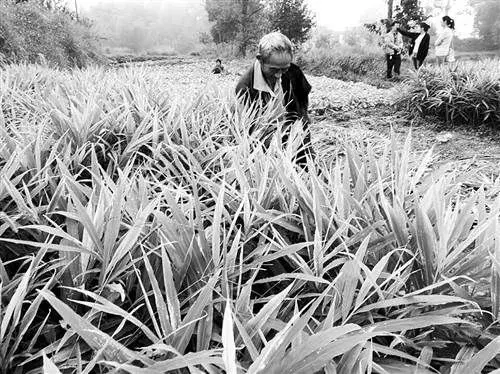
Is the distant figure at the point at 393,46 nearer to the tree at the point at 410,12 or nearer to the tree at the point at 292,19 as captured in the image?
the tree at the point at 410,12

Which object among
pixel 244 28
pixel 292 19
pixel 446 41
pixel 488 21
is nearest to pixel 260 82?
pixel 446 41

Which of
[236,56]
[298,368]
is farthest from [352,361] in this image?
[236,56]

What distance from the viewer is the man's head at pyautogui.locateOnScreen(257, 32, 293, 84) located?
2.83 m

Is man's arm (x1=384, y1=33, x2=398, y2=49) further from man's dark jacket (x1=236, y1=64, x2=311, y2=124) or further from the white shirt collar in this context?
the white shirt collar

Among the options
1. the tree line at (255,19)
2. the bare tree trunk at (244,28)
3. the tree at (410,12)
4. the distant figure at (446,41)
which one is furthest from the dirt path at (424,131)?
the bare tree trunk at (244,28)

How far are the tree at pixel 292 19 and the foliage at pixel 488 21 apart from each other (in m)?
47.3

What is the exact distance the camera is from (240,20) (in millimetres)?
28297

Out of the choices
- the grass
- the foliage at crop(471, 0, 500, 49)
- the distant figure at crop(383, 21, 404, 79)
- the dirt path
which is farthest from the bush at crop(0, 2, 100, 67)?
the foliage at crop(471, 0, 500, 49)

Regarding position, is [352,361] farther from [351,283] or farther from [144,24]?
[144,24]

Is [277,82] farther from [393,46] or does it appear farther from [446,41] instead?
[393,46]

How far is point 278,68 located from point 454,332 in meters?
2.16

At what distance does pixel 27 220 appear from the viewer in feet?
4.53

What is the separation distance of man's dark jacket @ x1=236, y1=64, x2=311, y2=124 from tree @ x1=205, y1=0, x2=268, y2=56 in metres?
24.9

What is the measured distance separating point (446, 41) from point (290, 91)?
841cm
